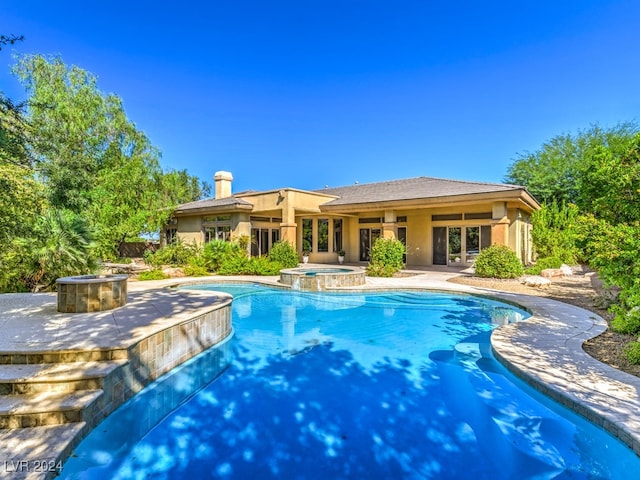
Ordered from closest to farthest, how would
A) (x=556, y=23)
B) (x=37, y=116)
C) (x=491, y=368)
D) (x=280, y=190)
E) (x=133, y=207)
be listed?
1. (x=491, y=368)
2. (x=556, y=23)
3. (x=37, y=116)
4. (x=280, y=190)
5. (x=133, y=207)

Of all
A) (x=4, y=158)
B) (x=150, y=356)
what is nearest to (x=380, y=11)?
(x=4, y=158)

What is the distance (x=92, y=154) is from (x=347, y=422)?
21.2m

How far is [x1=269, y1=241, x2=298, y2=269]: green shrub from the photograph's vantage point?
58.2 ft

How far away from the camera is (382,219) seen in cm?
2158

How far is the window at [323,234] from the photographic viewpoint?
2258 centimetres

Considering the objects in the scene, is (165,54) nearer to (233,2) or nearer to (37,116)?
(233,2)

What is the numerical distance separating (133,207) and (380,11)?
17166mm

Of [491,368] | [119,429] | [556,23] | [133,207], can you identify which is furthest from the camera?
[133,207]

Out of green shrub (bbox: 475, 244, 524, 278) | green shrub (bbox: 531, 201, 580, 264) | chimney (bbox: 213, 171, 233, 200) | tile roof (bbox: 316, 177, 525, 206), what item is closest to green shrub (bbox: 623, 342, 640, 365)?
green shrub (bbox: 475, 244, 524, 278)

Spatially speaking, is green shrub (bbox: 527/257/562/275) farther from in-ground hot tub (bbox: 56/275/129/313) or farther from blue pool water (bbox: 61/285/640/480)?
in-ground hot tub (bbox: 56/275/129/313)

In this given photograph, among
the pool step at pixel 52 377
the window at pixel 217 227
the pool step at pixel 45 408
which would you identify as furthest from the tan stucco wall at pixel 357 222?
the pool step at pixel 45 408

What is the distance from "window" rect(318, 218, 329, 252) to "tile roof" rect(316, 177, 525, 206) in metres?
1.93

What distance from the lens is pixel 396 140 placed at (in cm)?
2878

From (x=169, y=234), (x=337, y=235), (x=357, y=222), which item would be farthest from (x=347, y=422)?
Result: (x=169, y=234)
